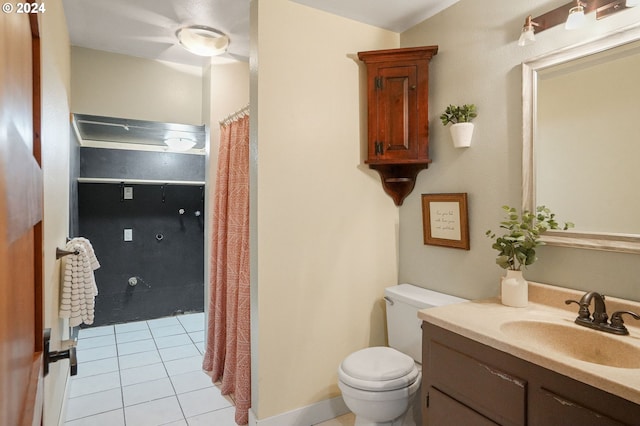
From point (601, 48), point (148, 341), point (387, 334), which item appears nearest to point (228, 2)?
point (601, 48)

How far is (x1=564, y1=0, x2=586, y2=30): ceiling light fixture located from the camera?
147 centimetres

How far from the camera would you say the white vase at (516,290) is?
1661 mm

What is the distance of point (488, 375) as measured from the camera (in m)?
Answer: 1.30

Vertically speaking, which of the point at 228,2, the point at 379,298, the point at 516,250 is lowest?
the point at 379,298

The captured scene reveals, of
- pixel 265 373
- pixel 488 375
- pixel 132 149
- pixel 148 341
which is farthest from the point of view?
pixel 132 149

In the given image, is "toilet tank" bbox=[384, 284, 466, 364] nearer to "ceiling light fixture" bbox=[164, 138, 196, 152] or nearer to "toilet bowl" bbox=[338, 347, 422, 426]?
"toilet bowl" bbox=[338, 347, 422, 426]

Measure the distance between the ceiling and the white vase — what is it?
65.0 inches

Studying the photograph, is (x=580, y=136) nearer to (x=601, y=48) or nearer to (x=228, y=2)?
(x=601, y=48)

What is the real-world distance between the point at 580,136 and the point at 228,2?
2.16m

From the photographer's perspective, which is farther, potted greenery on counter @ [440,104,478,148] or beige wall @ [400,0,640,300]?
potted greenery on counter @ [440,104,478,148]

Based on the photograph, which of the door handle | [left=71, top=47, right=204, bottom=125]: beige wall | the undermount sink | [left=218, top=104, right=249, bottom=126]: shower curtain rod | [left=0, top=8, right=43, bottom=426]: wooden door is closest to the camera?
[left=0, top=8, right=43, bottom=426]: wooden door

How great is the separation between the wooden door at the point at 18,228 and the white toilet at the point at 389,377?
1.44m

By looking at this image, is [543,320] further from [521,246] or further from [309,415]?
[309,415]

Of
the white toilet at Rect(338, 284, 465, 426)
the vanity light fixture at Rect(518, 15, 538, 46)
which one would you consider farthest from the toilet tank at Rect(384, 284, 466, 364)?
the vanity light fixture at Rect(518, 15, 538, 46)
